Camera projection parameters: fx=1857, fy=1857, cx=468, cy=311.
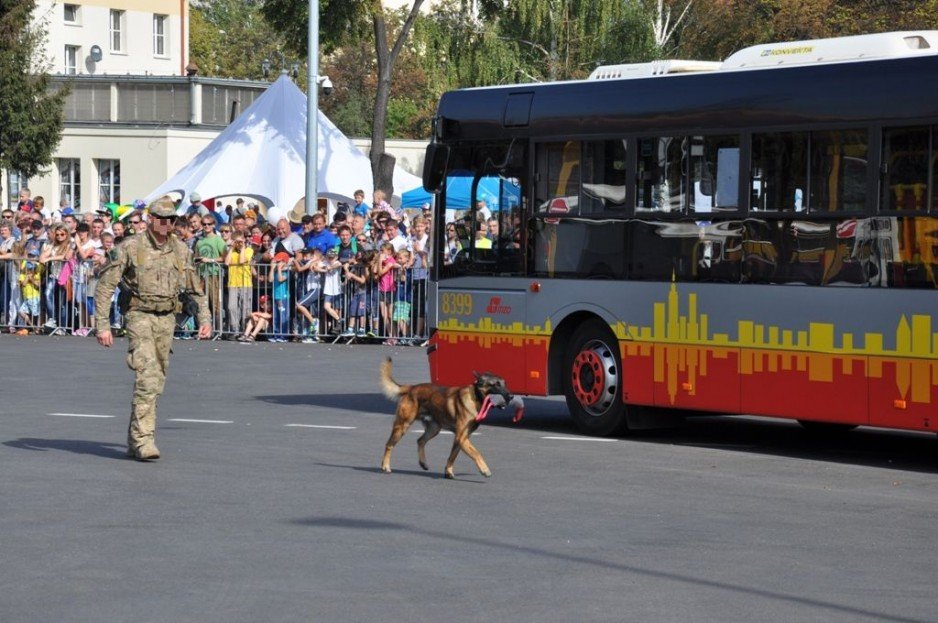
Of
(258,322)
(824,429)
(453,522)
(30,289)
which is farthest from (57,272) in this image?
(453,522)

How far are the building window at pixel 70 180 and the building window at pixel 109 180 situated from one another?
100cm

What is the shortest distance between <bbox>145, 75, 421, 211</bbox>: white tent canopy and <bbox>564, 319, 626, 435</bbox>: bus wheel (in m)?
20.8

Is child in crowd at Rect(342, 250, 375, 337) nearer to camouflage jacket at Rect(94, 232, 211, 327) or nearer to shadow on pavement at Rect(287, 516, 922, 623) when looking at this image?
camouflage jacket at Rect(94, 232, 211, 327)

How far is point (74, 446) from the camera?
1455 cm

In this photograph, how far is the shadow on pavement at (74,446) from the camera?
556 inches

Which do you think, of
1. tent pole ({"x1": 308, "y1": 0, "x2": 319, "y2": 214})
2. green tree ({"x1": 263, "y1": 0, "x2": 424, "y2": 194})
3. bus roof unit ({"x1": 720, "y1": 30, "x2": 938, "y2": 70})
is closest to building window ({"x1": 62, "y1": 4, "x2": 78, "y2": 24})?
green tree ({"x1": 263, "y1": 0, "x2": 424, "y2": 194})

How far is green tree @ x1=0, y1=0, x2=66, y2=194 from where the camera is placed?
57750 mm

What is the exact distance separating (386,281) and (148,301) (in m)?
13.2

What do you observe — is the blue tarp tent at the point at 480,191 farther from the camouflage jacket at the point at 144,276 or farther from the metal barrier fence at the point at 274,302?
the metal barrier fence at the point at 274,302

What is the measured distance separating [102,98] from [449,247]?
49.6 meters

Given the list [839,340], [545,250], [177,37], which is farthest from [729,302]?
[177,37]

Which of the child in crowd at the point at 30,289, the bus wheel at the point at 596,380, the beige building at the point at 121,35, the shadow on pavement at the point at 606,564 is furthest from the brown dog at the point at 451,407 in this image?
the beige building at the point at 121,35

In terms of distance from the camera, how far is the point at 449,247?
17.3 metres

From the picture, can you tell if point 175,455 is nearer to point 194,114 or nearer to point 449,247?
point 449,247
